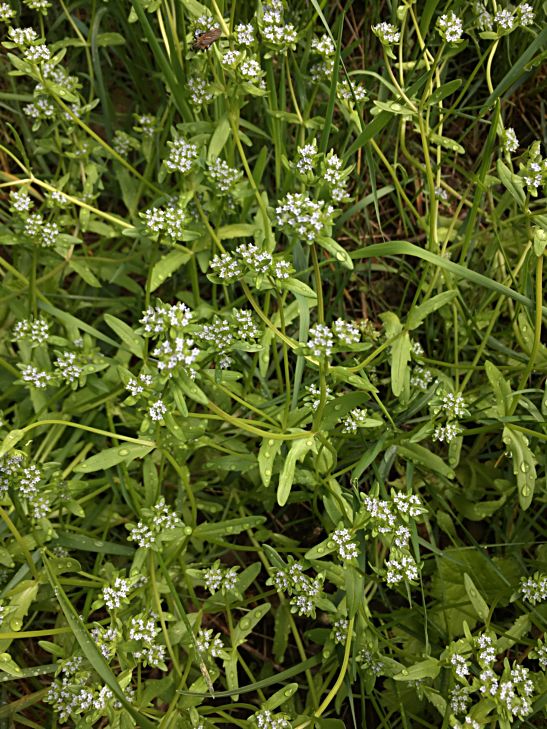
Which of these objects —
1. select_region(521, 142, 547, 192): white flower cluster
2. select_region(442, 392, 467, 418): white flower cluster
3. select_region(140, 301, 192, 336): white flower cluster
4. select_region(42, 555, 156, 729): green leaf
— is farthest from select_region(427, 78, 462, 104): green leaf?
select_region(42, 555, 156, 729): green leaf

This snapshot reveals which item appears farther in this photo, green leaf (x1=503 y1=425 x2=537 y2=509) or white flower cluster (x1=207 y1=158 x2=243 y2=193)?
white flower cluster (x1=207 y1=158 x2=243 y2=193)

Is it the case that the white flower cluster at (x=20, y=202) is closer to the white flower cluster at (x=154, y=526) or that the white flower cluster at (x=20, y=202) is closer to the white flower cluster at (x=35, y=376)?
the white flower cluster at (x=35, y=376)

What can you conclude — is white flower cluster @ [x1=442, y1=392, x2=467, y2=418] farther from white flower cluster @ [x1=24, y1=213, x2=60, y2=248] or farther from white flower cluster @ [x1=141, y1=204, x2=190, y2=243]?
white flower cluster @ [x1=24, y1=213, x2=60, y2=248]

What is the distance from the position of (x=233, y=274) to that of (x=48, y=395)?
1712mm

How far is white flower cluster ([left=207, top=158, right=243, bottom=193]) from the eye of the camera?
3.47 metres

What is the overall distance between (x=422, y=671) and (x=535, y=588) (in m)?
0.75

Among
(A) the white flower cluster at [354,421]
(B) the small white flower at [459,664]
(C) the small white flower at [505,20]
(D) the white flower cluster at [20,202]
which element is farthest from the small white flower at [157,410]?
(C) the small white flower at [505,20]

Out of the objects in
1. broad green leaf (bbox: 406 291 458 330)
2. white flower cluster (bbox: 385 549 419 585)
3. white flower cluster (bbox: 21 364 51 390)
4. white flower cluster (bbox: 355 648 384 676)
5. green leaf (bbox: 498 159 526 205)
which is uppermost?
green leaf (bbox: 498 159 526 205)

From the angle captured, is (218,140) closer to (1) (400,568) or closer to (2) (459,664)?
(1) (400,568)

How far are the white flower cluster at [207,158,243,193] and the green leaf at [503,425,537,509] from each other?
6.27 ft

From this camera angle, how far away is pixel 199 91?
3557 mm

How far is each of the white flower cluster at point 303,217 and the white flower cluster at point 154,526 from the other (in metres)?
1.54

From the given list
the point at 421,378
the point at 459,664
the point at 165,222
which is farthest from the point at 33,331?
the point at 459,664

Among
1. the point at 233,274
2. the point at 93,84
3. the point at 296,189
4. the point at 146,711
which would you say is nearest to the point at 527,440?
the point at 233,274
